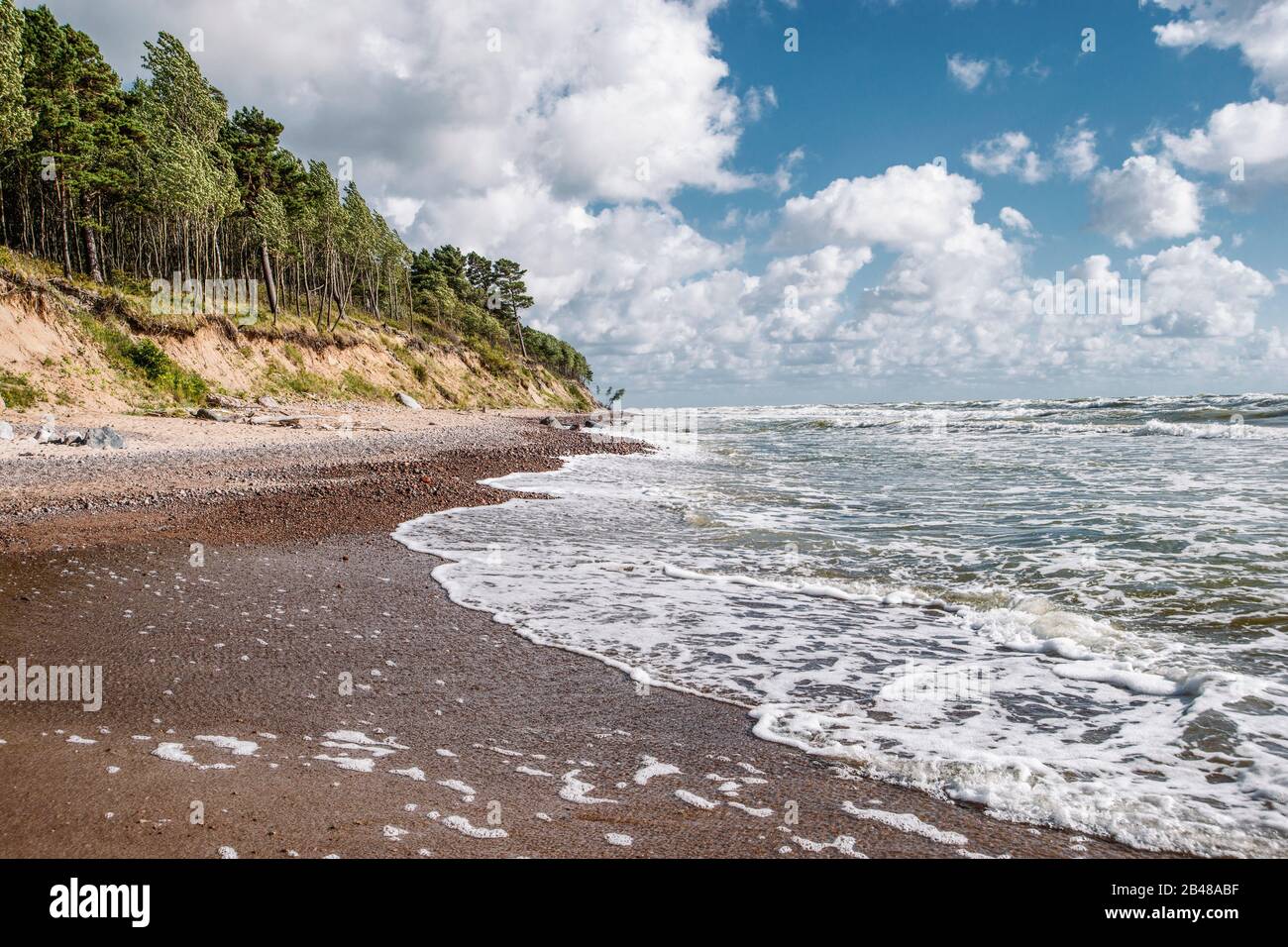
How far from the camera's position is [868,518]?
13867mm

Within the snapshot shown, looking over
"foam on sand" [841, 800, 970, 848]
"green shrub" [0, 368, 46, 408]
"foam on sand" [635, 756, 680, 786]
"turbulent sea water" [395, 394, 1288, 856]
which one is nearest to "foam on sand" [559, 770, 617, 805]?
"foam on sand" [635, 756, 680, 786]

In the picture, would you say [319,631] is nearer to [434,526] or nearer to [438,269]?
[434,526]

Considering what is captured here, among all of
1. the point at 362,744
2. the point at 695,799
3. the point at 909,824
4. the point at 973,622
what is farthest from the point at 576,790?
the point at 973,622

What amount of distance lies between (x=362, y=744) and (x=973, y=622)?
6075 millimetres

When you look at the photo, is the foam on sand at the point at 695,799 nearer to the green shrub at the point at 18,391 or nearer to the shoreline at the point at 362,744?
the shoreline at the point at 362,744

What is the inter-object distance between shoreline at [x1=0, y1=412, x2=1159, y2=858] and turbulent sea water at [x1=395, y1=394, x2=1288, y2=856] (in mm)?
564

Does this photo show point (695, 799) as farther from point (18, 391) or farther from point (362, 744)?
point (18, 391)

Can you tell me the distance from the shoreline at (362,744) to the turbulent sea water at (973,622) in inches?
22.2

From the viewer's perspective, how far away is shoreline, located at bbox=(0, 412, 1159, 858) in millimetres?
3273

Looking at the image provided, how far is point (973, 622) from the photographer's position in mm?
7355

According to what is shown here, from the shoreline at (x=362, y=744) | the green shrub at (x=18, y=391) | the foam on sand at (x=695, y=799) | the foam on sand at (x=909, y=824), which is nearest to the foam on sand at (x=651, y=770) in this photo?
the shoreline at (x=362, y=744)

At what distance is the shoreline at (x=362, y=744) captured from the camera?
3.27 metres
